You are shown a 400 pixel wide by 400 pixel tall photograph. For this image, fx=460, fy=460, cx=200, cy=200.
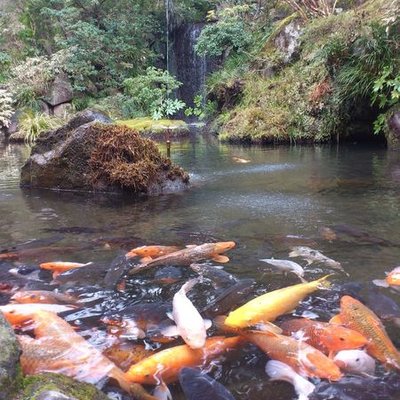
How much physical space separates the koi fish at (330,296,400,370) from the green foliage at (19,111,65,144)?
18.3 metres

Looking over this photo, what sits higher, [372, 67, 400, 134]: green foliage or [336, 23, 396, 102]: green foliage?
[336, 23, 396, 102]: green foliage

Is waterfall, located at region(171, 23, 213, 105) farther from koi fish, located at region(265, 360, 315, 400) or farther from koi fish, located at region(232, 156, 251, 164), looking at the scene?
koi fish, located at region(265, 360, 315, 400)

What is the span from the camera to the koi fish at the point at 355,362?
84.7 inches

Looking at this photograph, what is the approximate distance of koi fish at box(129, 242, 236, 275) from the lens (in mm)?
3664

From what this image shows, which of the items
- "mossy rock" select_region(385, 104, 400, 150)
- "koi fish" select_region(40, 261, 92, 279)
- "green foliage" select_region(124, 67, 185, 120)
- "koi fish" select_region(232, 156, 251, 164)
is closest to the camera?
"koi fish" select_region(40, 261, 92, 279)

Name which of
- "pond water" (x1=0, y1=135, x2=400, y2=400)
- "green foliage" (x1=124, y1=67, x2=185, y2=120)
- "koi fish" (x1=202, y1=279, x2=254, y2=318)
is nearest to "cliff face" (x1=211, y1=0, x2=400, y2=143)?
"pond water" (x1=0, y1=135, x2=400, y2=400)

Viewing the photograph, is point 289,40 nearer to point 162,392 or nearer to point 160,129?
point 160,129

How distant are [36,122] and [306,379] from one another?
20051mm

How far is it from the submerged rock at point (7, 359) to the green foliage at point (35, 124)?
18.6 m

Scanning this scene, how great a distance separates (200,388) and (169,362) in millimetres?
287

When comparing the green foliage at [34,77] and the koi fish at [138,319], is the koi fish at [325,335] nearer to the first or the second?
the koi fish at [138,319]

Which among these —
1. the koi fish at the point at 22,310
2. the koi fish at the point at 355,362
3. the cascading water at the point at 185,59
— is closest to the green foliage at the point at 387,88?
the koi fish at the point at 355,362

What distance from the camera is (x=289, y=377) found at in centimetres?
212

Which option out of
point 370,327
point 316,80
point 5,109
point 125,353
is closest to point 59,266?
point 125,353
